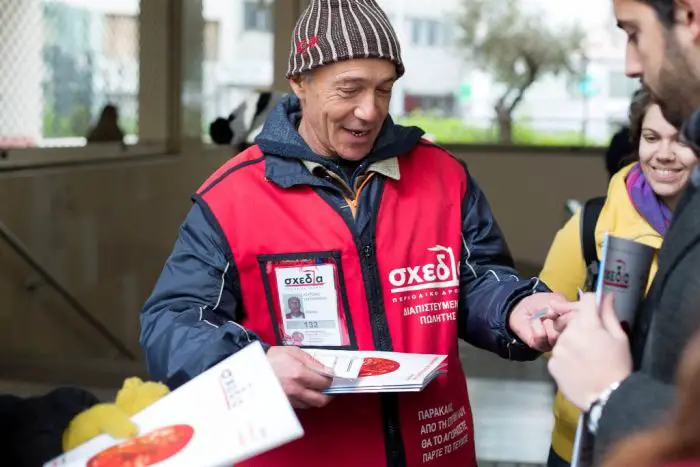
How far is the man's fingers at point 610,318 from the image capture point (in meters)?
1.38

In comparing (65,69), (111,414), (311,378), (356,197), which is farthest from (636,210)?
(65,69)

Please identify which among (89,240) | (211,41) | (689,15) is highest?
(689,15)

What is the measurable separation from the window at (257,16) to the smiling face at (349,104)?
28.7ft

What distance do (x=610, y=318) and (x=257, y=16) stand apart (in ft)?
32.3

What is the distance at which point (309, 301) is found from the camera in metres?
2.08

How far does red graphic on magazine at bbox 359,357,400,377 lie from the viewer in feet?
6.12

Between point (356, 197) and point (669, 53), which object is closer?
point (669, 53)

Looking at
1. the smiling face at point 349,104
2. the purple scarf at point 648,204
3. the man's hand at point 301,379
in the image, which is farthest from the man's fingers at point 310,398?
the purple scarf at point 648,204

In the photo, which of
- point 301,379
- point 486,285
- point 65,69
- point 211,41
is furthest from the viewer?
point 211,41

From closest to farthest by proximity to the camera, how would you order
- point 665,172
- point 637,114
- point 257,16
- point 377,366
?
point 377,366
point 665,172
point 637,114
point 257,16

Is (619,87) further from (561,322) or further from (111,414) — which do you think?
(111,414)

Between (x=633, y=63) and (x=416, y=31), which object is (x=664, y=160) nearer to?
(x=633, y=63)

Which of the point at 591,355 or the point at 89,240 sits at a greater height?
the point at 591,355

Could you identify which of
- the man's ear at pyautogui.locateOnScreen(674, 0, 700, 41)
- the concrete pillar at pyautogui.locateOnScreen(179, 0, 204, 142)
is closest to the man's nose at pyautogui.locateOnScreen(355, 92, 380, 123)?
the man's ear at pyautogui.locateOnScreen(674, 0, 700, 41)
